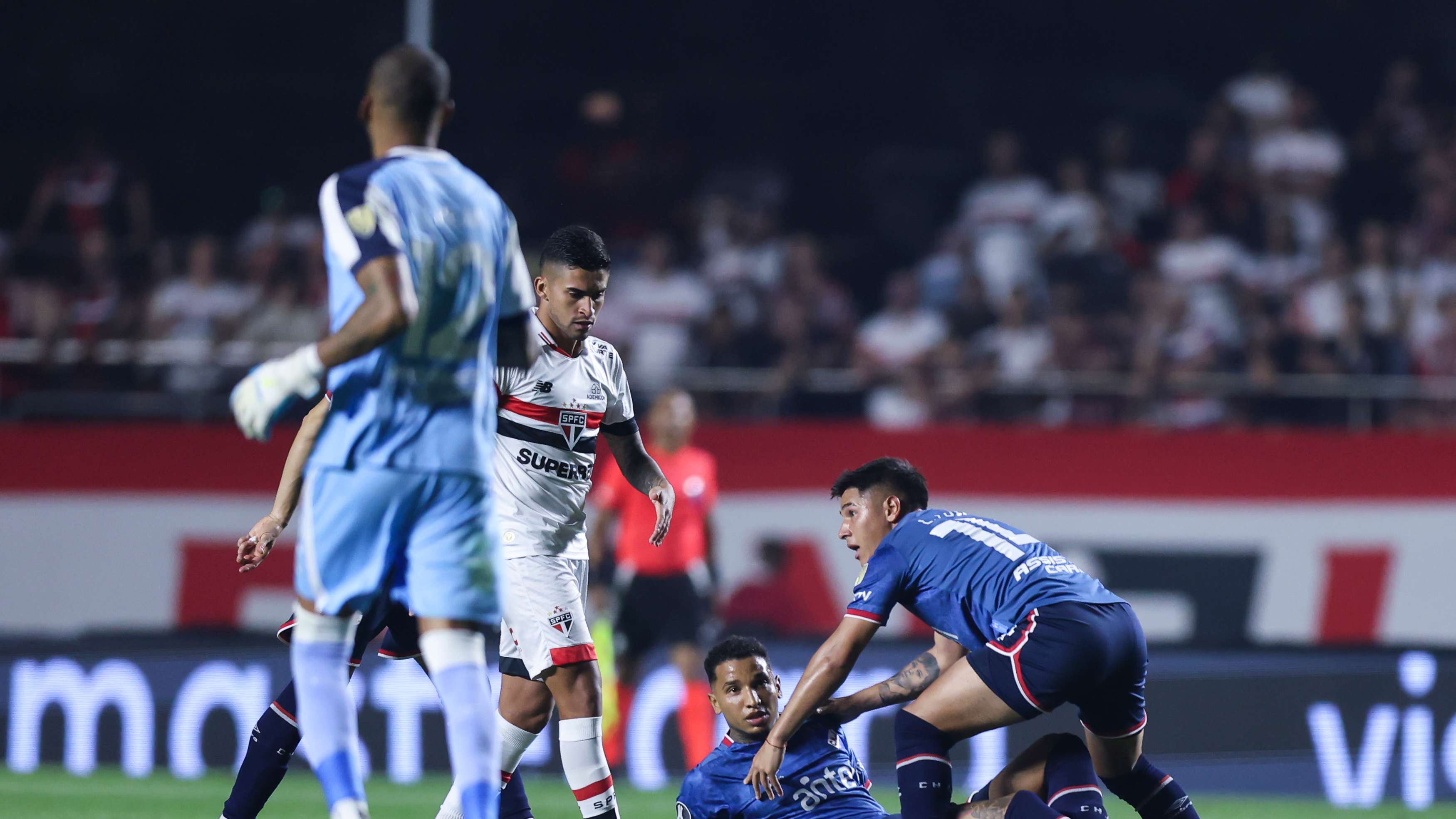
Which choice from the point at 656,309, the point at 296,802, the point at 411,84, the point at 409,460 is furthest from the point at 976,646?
the point at 656,309

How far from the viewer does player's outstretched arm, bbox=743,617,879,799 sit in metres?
4.84

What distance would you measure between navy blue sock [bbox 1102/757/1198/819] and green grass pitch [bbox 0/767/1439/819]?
7.11 ft

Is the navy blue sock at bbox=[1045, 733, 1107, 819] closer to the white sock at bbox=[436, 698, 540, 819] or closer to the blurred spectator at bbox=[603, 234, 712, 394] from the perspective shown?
the white sock at bbox=[436, 698, 540, 819]

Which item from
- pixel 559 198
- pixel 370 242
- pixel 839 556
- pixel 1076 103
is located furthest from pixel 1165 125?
pixel 370 242

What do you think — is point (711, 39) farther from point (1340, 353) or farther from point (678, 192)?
point (1340, 353)

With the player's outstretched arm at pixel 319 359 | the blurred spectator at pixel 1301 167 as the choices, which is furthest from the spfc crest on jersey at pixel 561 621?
the blurred spectator at pixel 1301 167

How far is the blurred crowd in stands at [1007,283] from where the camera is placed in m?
11.9

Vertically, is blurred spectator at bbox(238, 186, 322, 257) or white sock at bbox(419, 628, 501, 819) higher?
blurred spectator at bbox(238, 186, 322, 257)

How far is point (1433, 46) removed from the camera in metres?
16.8

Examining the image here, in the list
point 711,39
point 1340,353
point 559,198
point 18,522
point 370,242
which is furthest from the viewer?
point 711,39

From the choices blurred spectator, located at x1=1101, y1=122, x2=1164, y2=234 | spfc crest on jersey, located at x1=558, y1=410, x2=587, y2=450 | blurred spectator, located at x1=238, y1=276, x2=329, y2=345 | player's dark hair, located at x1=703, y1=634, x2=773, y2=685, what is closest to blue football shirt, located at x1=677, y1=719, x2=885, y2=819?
player's dark hair, located at x1=703, y1=634, x2=773, y2=685

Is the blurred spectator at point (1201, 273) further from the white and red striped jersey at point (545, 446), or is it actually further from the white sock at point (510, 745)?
the white sock at point (510, 745)

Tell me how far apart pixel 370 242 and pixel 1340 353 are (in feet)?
33.1

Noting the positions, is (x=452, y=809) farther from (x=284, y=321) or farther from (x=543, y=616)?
(x=284, y=321)
